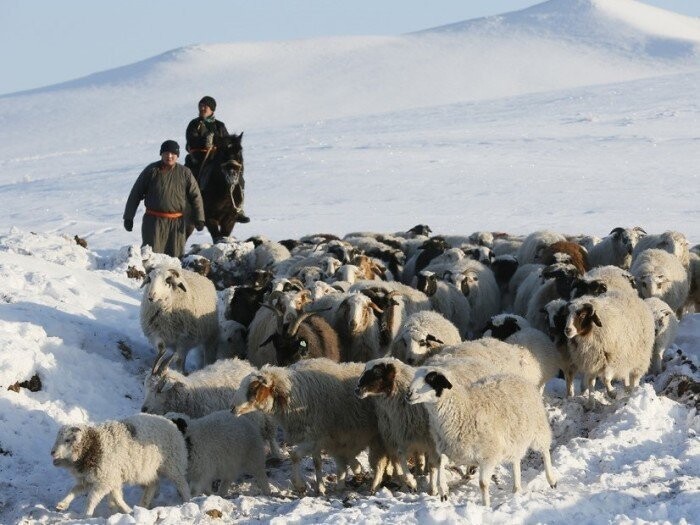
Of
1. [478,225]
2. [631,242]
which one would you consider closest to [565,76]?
[478,225]

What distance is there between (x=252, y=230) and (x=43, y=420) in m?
19.4

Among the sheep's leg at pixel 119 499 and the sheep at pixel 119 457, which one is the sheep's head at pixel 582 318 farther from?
the sheep's leg at pixel 119 499

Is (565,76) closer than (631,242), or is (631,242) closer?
(631,242)

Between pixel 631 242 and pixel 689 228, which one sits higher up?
pixel 631 242

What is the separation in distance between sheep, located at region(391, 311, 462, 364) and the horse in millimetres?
7980

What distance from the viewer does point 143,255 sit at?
16.0 m

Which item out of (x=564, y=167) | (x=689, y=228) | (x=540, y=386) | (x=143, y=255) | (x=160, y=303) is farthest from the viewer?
(x=564, y=167)

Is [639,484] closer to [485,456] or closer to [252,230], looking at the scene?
[485,456]

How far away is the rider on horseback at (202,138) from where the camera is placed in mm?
18641

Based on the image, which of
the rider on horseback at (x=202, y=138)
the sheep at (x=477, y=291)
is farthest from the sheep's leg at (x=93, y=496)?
the rider on horseback at (x=202, y=138)

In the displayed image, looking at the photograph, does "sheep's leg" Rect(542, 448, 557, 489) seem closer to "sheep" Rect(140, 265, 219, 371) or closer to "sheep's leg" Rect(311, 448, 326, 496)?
"sheep's leg" Rect(311, 448, 326, 496)

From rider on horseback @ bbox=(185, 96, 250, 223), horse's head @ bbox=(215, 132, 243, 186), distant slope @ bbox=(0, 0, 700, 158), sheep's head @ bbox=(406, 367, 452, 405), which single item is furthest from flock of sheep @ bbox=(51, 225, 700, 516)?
distant slope @ bbox=(0, 0, 700, 158)

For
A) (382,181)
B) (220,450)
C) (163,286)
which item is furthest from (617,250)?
(382,181)

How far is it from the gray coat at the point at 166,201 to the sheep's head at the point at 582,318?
6.54m
